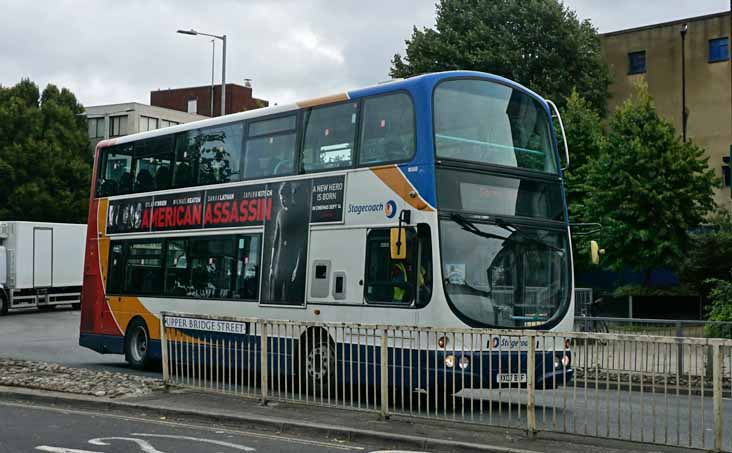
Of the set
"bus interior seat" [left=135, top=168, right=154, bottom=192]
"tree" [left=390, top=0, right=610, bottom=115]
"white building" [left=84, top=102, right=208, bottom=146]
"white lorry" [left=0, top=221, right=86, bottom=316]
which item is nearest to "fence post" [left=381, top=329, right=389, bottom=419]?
"bus interior seat" [left=135, top=168, right=154, bottom=192]

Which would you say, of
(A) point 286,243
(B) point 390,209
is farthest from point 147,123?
(B) point 390,209

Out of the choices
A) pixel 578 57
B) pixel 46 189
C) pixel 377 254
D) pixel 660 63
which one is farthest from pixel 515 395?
pixel 46 189

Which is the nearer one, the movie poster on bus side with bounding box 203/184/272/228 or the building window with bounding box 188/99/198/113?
the movie poster on bus side with bounding box 203/184/272/228

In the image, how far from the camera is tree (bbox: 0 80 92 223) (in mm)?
54750

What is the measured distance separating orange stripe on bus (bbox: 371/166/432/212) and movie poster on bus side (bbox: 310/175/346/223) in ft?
2.36

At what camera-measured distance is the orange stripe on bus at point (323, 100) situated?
47.2ft

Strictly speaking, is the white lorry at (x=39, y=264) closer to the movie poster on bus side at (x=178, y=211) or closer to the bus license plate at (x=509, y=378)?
the movie poster on bus side at (x=178, y=211)

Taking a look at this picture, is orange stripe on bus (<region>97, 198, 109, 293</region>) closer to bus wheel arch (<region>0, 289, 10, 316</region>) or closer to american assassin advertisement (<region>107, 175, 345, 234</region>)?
american assassin advertisement (<region>107, 175, 345, 234</region>)

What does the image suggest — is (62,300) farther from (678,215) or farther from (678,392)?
(678,392)

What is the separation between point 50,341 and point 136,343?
8434mm

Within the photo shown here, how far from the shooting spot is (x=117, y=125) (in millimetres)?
72500

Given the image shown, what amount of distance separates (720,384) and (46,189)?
51.4m

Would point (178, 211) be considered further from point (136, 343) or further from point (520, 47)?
point (520, 47)

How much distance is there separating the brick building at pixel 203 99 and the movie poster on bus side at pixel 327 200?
76225 millimetres
